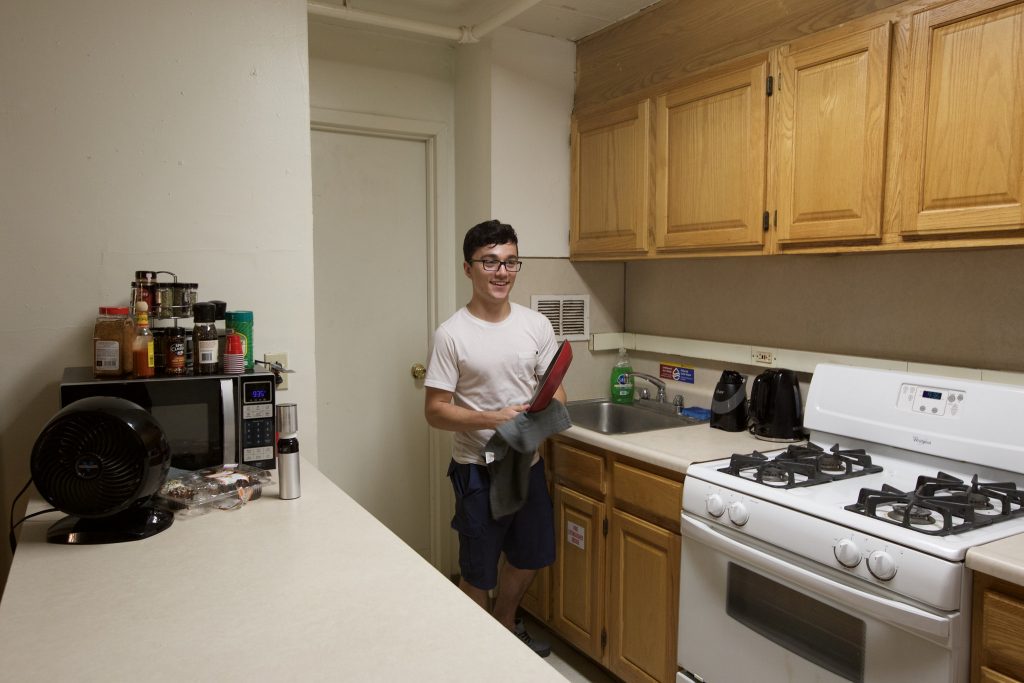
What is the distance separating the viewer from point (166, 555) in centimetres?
129

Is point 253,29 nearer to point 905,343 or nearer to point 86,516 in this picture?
point 86,516

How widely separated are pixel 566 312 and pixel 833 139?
138cm

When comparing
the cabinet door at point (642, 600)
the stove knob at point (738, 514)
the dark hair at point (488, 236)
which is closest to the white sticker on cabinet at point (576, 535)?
the cabinet door at point (642, 600)

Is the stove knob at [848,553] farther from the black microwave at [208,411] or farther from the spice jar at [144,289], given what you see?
the spice jar at [144,289]

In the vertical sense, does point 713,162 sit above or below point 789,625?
above

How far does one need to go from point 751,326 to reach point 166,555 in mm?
2173

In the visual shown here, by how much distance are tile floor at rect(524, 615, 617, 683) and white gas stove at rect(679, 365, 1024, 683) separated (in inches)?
23.2

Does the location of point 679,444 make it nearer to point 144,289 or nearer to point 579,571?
point 579,571

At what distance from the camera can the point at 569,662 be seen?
268 centimetres

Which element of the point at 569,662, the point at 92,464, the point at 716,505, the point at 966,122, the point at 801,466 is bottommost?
the point at 569,662

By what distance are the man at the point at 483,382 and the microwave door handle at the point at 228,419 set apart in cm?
70

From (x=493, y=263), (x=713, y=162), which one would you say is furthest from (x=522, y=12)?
(x=493, y=263)

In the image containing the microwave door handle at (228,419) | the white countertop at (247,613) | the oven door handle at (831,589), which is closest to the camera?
the white countertop at (247,613)

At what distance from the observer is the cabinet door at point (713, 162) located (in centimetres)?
224
